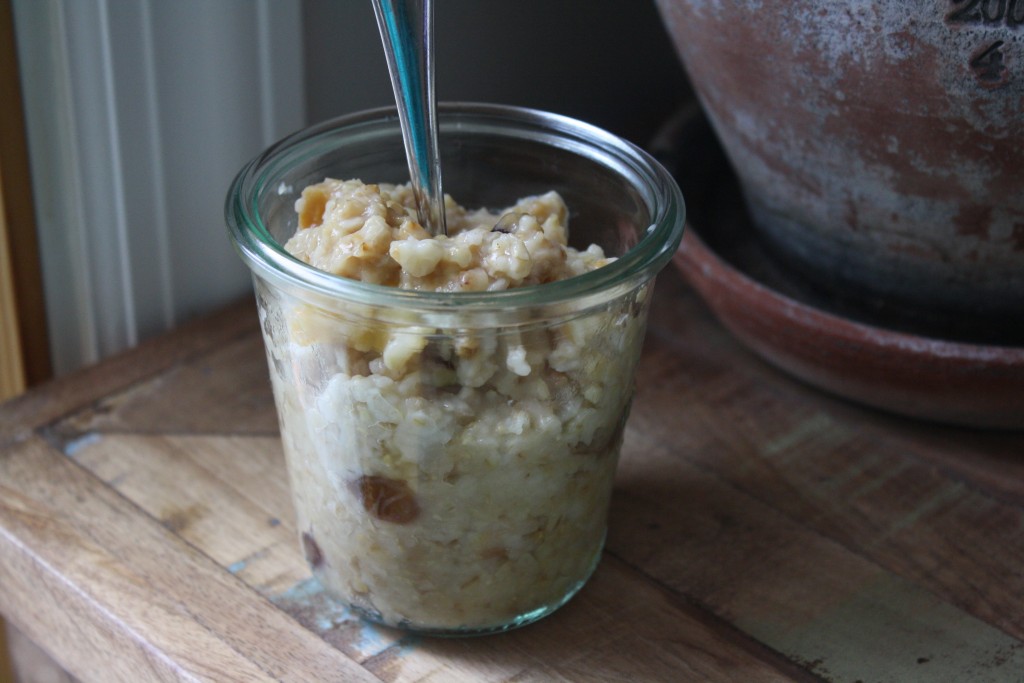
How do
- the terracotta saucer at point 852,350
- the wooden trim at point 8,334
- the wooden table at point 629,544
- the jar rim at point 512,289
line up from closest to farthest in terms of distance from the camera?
the jar rim at point 512,289 → the wooden table at point 629,544 → the terracotta saucer at point 852,350 → the wooden trim at point 8,334

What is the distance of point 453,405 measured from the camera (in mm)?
598

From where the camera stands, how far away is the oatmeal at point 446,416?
595 mm

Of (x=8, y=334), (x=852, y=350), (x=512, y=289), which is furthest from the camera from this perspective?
(x=8, y=334)

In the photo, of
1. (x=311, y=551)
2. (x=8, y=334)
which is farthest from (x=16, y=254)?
(x=311, y=551)

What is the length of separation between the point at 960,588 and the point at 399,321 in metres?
0.41

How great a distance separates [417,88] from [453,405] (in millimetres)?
178

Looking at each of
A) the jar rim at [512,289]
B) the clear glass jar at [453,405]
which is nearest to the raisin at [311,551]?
the clear glass jar at [453,405]

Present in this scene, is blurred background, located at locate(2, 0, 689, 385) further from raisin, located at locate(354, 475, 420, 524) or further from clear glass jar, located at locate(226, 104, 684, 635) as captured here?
raisin, located at locate(354, 475, 420, 524)

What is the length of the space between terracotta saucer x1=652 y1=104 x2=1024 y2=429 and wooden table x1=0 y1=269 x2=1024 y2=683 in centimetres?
4

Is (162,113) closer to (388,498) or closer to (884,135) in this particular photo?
(388,498)

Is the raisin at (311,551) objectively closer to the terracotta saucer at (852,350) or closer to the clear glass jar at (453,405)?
the clear glass jar at (453,405)

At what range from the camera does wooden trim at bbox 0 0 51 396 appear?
0.85 meters

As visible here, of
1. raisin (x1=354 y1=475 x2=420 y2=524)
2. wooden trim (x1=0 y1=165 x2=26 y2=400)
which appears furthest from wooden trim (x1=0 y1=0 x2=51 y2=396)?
raisin (x1=354 y1=475 x2=420 y2=524)

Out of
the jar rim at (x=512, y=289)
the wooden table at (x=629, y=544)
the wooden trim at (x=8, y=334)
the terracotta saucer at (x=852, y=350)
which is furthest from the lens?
the wooden trim at (x=8, y=334)
